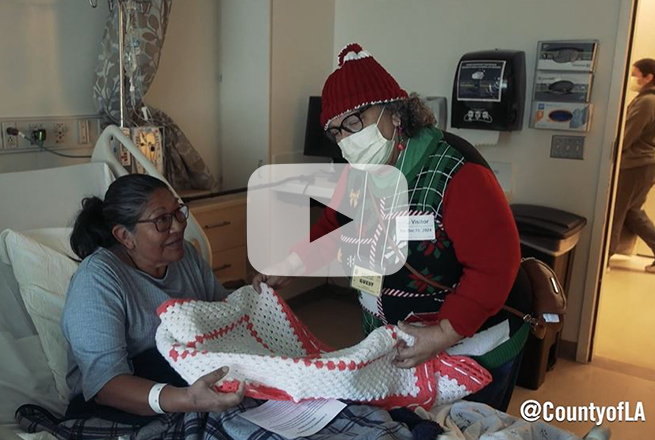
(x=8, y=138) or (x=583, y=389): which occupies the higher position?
(x=8, y=138)

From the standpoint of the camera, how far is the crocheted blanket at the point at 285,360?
47.9 inches

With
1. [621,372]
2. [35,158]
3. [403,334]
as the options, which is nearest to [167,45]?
[35,158]

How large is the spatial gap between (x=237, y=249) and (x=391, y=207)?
1.65 m

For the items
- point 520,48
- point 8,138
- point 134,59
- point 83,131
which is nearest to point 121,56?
point 134,59

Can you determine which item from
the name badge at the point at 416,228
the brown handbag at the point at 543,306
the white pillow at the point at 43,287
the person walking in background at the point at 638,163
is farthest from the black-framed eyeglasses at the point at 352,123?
the person walking in background at the point at 638,163

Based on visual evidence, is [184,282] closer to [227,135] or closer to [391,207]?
[391,207]

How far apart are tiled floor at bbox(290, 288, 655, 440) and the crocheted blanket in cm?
128

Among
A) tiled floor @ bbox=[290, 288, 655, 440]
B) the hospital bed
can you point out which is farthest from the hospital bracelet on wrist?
tiled floor @ bbox=[290, 288, 655, 440]

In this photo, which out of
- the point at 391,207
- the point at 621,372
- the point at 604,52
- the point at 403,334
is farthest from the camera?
the point at 621,372

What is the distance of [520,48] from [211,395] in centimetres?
243

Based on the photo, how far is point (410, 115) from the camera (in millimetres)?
1445

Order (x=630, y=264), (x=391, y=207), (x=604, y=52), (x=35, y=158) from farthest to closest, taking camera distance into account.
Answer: (x=630, y=264) < (x=604, y=52) < (x=35, y=158) < (x=391, y=207)

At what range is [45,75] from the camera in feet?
8.00

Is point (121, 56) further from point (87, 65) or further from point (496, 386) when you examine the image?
point (496, 386)
